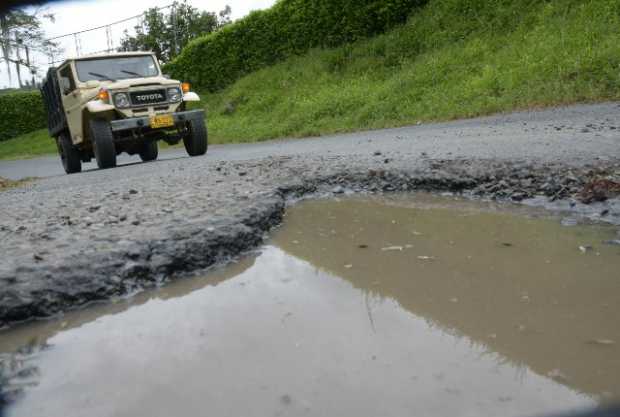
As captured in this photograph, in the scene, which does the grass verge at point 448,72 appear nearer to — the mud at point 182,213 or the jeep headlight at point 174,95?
the jeep headlight at point 174,95

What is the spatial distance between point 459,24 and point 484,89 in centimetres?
369

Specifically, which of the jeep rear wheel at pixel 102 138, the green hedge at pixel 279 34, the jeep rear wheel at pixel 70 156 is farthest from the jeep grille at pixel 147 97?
the green hedge at pixel 279 34

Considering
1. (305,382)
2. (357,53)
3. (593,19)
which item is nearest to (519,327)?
(305,382)

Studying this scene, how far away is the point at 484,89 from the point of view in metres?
9.60

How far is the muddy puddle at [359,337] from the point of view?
1.26m

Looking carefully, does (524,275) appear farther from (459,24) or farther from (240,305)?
(459,24)

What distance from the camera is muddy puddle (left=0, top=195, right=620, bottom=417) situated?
1.26 m

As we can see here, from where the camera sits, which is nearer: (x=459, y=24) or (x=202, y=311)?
(x=202, y=311)

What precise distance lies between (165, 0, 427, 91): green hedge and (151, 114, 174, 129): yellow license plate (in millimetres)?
8695

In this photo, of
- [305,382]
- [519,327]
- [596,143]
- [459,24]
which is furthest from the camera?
[459,24]

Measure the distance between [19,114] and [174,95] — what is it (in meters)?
23.4

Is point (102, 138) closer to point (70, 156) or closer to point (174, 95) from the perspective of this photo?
point (174, 95)

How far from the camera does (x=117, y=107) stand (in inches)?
300

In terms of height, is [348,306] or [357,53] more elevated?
[357,53]
